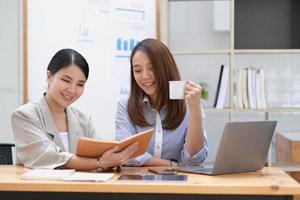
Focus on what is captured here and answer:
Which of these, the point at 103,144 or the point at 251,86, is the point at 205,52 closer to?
the point at 251,86

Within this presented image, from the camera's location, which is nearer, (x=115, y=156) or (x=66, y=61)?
(x=115, y=156)

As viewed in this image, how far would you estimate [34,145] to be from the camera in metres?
1.79

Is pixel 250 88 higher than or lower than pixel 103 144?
higher

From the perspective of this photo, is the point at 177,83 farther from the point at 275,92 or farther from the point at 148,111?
the point at 275,92

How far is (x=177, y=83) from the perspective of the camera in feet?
5.86

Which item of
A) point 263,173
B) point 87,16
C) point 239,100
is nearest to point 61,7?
point 87,16

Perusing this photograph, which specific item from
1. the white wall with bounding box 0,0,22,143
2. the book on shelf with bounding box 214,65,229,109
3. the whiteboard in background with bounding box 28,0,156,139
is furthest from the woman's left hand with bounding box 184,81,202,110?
the white wall with bounding box 0,0,22,143

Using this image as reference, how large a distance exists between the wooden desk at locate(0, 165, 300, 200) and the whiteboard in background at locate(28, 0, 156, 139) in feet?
5.85

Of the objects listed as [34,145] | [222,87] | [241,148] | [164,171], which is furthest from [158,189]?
[222,87]

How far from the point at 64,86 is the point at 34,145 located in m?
0.32

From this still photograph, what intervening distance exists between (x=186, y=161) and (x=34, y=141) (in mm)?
661

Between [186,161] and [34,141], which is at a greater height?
[34,141]

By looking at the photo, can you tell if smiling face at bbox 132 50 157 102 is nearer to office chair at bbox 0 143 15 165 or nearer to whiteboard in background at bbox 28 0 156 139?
office chair at bbox 0 143 15 165

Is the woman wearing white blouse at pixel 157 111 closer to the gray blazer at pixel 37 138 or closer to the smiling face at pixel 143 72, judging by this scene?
the smiling face at pixel 143 72
